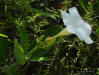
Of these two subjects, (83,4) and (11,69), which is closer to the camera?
(11,69)

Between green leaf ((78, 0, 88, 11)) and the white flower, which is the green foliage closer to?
the white flower

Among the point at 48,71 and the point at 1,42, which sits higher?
the point at 1,42

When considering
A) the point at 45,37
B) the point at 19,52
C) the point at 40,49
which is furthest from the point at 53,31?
the point at 19,52

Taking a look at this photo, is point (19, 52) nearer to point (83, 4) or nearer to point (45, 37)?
point (45, 37)

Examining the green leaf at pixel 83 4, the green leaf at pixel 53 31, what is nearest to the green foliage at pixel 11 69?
the green leaf at pixel 53 31

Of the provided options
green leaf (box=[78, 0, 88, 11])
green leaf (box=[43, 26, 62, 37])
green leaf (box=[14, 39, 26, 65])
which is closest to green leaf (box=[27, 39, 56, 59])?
green leaf (box=[14, 39, 26, 65])

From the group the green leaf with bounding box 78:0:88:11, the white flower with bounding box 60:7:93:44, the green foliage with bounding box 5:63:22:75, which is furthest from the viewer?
the green leaf with bounding box 78:0:88:11

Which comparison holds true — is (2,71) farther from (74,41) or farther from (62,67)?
(74,41)

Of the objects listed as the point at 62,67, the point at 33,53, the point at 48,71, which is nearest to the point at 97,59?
the point at 62,67

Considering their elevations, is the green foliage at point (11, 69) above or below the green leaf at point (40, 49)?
below

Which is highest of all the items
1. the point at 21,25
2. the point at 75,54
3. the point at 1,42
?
the point at 21,25

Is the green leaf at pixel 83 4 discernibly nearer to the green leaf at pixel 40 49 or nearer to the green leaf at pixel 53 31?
the green leaf at pixel 53 31
